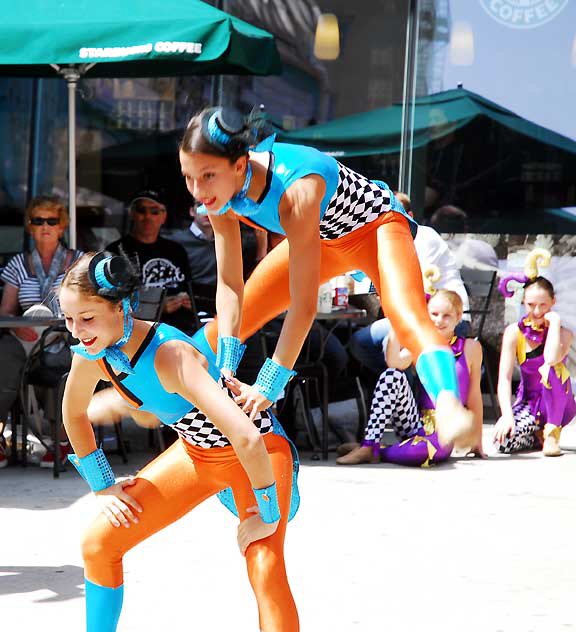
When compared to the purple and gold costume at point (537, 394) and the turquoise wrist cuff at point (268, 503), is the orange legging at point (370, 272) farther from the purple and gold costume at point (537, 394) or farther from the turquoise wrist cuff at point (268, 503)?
the purple and gold costume at point (537, 394)

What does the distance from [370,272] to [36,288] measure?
3525 millimetres

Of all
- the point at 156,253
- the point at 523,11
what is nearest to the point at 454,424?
the point at 156,253

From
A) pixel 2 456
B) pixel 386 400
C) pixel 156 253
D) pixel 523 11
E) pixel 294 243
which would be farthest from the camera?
pixel 523 11

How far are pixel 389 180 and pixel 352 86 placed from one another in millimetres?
884

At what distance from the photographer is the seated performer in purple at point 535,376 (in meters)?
7.27

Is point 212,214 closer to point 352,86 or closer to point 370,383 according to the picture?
point 370,383

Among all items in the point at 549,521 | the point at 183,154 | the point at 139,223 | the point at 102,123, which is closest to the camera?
the point at 183,154

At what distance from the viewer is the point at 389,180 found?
9477 millimetres

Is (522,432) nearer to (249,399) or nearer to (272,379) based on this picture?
(272,379)

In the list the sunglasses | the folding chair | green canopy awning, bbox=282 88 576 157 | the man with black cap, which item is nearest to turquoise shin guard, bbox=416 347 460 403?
the man with black cap

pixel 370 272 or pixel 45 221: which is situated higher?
pixel 45 221

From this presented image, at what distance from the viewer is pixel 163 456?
338 cm

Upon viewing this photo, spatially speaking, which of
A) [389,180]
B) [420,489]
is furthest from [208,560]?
[389,180]

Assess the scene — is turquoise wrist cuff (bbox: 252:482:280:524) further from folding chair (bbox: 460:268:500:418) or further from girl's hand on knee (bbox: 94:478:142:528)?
folding chair (bbox: 460:268:500:418)
